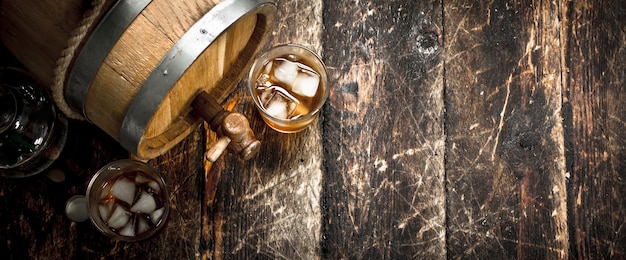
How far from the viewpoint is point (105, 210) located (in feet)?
6.31

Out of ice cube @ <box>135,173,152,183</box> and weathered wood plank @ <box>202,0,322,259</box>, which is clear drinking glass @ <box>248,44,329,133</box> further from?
ice cube @ <box>135,173,152,183</box>

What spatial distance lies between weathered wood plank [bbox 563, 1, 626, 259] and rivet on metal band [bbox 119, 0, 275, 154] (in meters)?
1.36

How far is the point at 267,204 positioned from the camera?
81.5 inches

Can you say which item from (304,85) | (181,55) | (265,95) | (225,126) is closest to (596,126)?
(304,85)

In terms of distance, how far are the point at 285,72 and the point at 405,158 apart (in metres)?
0.54

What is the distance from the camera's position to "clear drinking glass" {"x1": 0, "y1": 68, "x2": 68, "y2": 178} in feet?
6.25

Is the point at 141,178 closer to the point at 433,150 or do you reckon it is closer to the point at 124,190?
the point at 124,190

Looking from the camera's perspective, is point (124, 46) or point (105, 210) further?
point (105, 210)

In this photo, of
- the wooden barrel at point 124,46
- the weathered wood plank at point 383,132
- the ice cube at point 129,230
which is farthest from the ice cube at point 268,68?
the ice cube at point 129,230

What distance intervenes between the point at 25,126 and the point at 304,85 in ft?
3.10

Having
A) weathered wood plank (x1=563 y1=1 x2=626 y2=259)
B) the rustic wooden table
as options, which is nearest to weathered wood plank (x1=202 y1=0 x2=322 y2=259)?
the rustic wooden table

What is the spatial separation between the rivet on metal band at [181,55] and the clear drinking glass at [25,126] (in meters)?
0.64

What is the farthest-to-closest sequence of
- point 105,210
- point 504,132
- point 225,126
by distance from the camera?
point 504,132
point 105,210
point 225,126

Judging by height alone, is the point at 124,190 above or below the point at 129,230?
above
